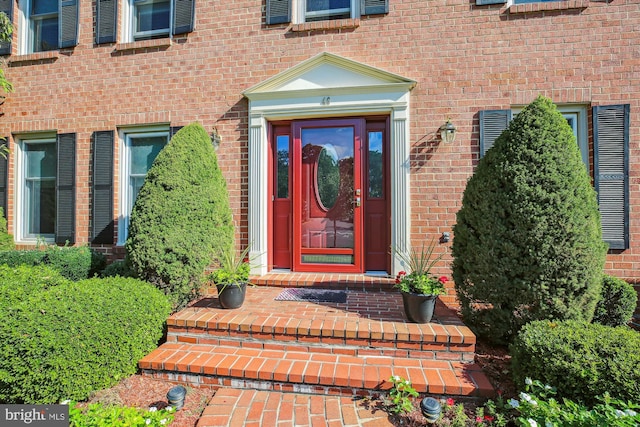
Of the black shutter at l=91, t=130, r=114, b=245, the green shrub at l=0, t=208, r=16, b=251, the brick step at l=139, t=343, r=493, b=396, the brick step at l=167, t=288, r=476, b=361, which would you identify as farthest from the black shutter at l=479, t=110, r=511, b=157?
the green shrub at l=0, t=208, r=16, b=251

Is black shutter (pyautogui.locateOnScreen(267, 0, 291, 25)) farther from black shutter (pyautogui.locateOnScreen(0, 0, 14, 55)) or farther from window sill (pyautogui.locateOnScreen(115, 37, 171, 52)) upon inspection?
black shutter (pyautogui.locateOnScreen(0, 0, 14, 55))

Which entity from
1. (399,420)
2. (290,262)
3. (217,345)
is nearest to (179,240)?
(217,345)

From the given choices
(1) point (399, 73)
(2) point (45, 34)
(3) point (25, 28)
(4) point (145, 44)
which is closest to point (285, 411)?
(1) point (399, 73)

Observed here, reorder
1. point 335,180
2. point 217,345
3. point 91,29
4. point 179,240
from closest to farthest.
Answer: point 217,345
point 179,240
point 335,180
point 91,29

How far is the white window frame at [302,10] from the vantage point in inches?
168

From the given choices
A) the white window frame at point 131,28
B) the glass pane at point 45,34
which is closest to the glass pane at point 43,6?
the glass pane at point 45,34

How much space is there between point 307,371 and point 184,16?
507 cm

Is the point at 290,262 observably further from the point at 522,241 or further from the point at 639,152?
the point at 639,152

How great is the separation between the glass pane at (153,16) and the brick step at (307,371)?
4.86m

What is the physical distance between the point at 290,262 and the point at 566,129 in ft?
11.4

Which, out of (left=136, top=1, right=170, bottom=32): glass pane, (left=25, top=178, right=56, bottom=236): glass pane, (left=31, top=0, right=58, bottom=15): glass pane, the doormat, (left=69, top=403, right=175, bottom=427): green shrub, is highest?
(left=31, top=0, right=58, bottom=15): glass pane

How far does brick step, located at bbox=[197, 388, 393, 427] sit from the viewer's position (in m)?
1.96

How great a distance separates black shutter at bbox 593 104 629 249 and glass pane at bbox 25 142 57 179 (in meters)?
7.95

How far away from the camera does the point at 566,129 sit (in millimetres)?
2650
